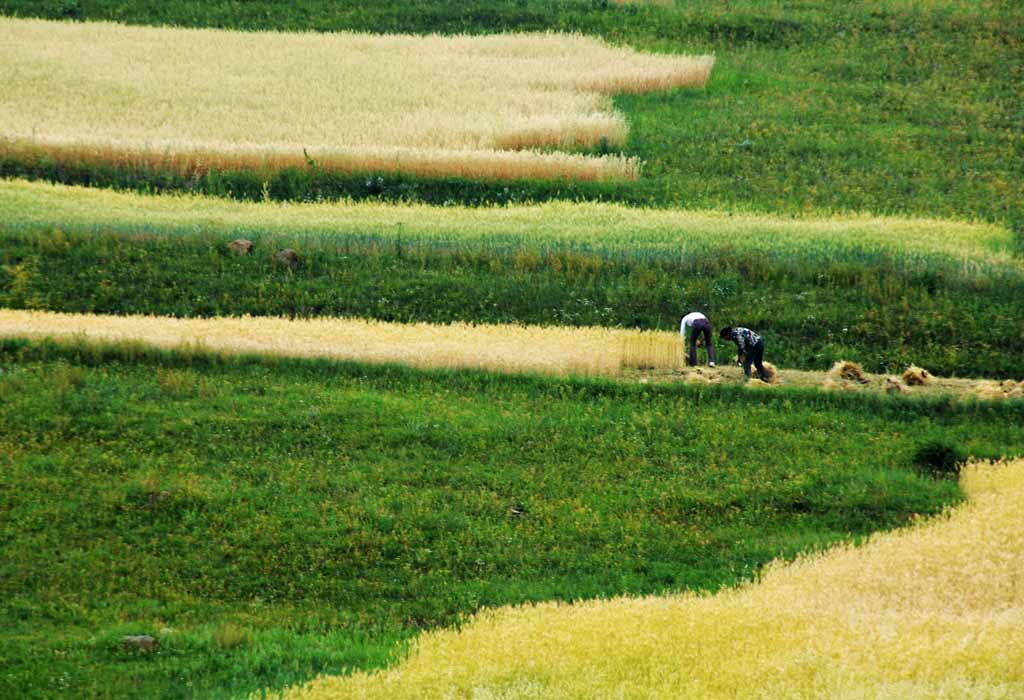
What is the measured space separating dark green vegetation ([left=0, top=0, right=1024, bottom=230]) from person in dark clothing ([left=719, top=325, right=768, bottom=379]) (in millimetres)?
12797

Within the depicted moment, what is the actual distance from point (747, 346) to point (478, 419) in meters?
5.32

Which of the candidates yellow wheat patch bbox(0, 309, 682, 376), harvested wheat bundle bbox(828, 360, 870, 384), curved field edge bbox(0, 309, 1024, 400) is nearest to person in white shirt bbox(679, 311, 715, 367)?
curved field edge bbox(0, 309, 1024, 400)

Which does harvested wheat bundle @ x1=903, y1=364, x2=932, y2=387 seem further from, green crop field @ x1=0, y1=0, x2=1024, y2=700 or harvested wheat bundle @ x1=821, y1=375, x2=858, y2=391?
harvested wheat bundle @ x1=821, y1=375, x2=858, y2=391

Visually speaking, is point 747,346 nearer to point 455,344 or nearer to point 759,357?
point 759,357

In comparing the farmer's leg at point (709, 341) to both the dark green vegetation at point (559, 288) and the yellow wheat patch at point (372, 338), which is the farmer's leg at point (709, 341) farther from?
the dark green vegetation at point (559, 288)

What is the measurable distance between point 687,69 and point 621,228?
16.6 meters

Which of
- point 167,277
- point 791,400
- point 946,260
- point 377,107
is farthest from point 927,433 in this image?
point 377,107

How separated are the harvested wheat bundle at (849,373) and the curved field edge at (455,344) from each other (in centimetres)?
15

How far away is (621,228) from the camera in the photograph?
33.3 m

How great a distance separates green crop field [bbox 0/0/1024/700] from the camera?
15461 mm

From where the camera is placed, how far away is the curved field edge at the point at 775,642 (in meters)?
13.0

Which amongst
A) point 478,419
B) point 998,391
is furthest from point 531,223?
point 998,391

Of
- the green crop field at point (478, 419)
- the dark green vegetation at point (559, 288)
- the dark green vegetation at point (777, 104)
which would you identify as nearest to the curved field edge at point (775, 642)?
the green crop field at point (478, 419)

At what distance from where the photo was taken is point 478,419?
22234mm
